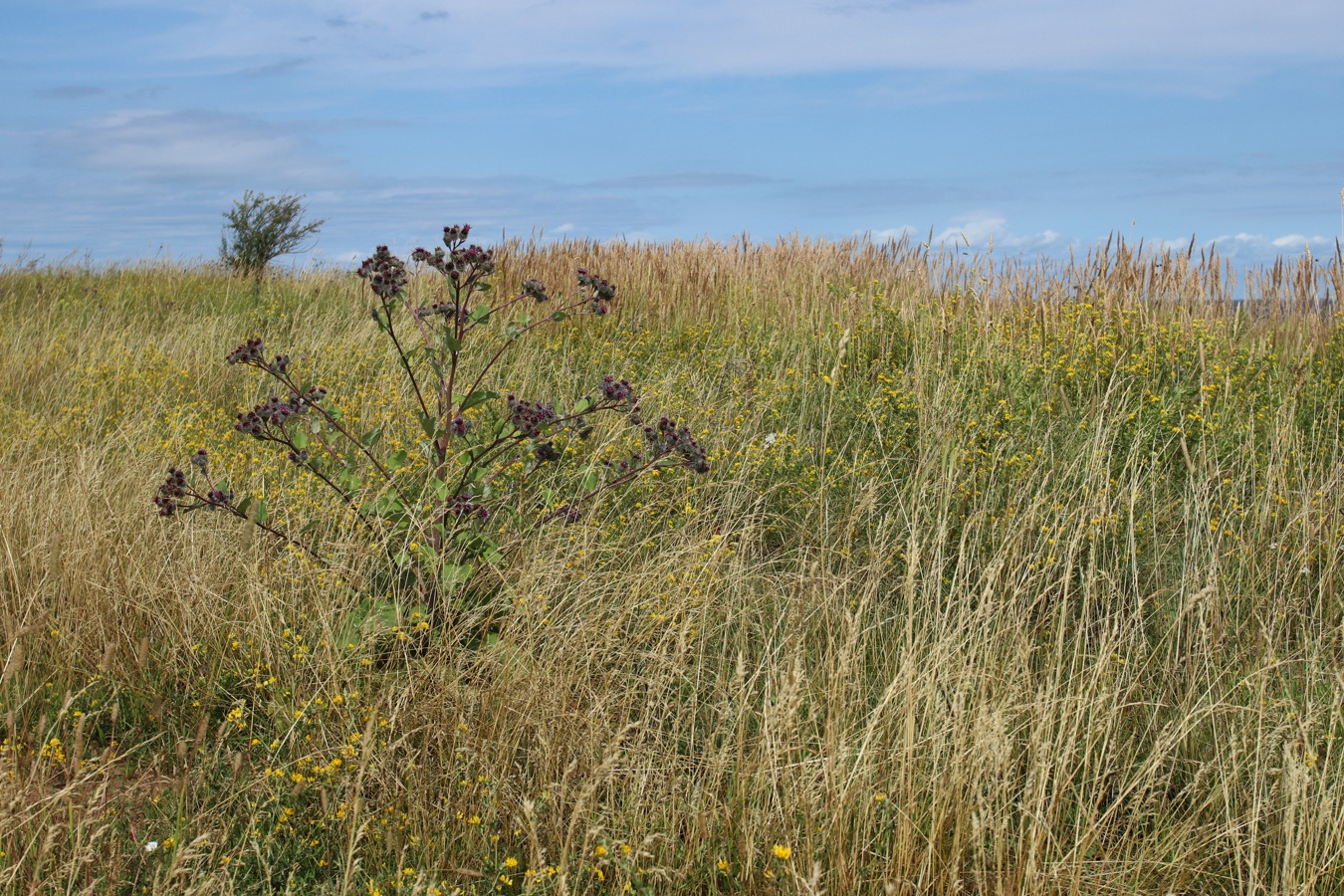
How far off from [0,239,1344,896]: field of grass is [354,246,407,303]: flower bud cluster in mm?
863

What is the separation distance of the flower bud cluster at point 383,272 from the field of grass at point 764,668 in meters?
0.86

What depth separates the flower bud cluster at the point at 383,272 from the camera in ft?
10.6

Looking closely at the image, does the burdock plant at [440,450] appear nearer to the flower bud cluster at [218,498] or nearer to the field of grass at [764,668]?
the flower bud cluster at [218,498]

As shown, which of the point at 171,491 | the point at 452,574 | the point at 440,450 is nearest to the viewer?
the point at 452,574

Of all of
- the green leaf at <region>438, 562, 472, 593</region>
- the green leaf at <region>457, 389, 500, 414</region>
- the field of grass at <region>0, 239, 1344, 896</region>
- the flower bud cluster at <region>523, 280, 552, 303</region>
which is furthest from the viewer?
the flower bud cluster at <region>523, 280, 552, 303</region>

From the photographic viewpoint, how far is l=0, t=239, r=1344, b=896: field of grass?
2.30m

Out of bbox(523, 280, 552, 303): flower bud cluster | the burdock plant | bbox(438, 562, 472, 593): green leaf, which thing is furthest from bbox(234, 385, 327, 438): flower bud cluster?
bbox(523, 280, 552, 303): flower bud cluster

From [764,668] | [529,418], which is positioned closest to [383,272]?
[529,418]

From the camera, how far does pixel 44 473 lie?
14.5 feet

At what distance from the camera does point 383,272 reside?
10.8ft

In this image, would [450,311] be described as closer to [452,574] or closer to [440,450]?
[440,450]

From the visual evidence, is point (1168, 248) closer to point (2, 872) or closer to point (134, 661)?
point (134, 661)

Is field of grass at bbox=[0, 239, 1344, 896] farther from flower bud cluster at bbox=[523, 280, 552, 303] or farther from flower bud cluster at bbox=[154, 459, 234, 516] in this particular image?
flower bud cluster at bbox=[523, 280, 552, 303]

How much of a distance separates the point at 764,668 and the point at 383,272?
177cm
